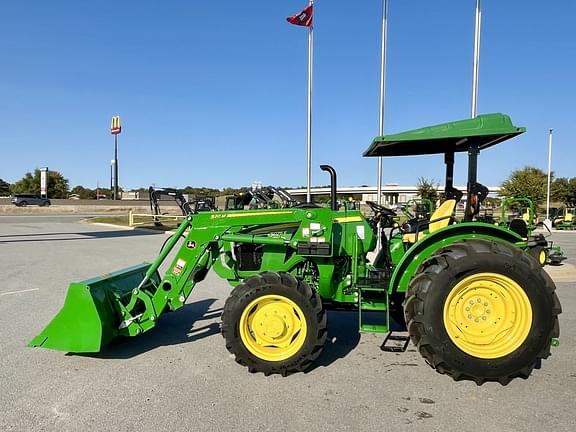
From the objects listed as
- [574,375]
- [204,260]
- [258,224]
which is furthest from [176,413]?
[574,375]

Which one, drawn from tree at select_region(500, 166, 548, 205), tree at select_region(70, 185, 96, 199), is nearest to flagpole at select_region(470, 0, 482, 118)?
tree at select_region(500, 166, 548, 205)

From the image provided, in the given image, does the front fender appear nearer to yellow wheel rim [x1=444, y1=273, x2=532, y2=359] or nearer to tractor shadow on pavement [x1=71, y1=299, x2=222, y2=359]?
yellow wheel rim [x1=444, y1=273, x2=532, y2=359]

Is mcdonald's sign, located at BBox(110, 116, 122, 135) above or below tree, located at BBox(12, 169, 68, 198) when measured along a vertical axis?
above

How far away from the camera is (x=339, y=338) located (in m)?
4.72

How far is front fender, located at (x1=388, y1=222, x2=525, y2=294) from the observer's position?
3881mm

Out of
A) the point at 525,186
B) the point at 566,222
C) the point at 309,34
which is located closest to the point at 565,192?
the point at 525,186

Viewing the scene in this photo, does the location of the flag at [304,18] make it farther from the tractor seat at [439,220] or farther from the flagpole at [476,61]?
the tractor seat at [439,220]

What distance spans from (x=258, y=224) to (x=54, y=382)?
221 cm

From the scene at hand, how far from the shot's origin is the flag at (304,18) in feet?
45.0

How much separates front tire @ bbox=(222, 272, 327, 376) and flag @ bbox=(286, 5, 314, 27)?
1197 cm

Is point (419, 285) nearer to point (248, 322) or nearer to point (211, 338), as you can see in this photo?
point (248, 322)

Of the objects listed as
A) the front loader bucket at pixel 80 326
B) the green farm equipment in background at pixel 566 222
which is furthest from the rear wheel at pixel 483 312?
the green farm equipment in background at pixel 566 222

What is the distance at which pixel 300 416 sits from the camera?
3002 mm

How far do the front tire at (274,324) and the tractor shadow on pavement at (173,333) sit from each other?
3.71 feet
